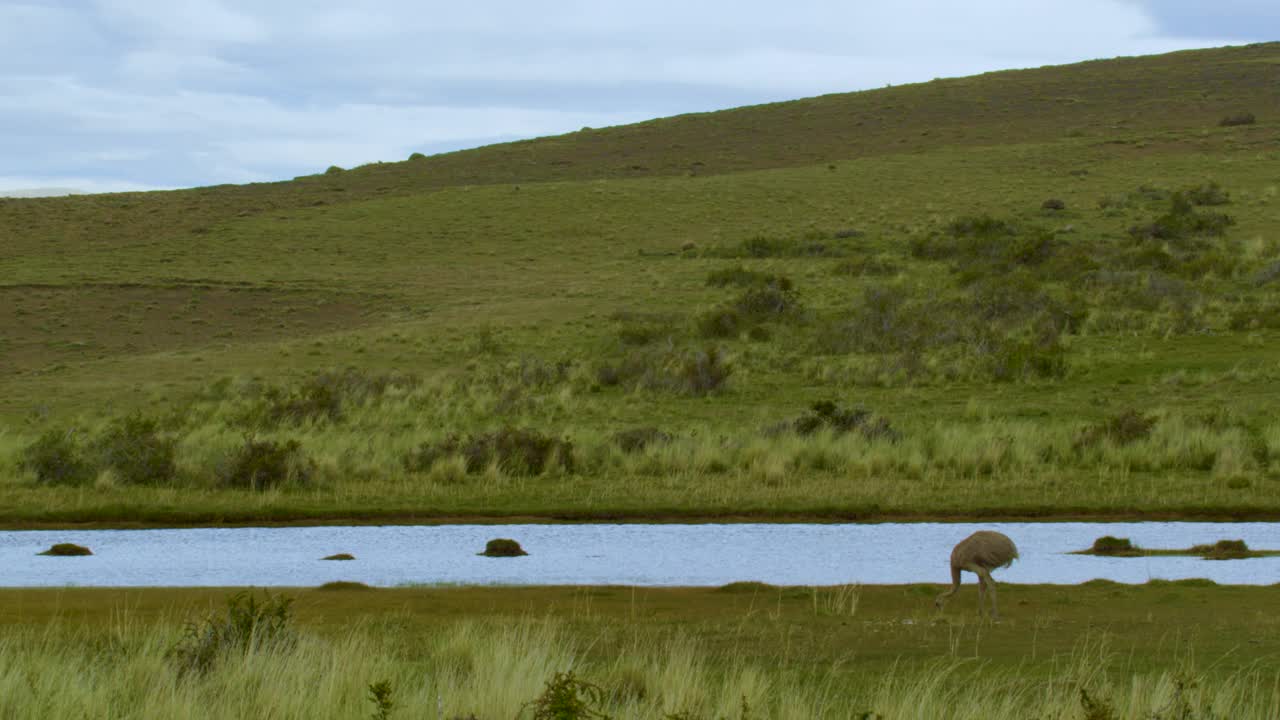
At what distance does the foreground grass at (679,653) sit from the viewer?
313 inches

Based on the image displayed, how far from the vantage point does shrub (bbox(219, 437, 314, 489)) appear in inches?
813

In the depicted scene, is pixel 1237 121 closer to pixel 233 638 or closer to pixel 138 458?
pixel 138 458

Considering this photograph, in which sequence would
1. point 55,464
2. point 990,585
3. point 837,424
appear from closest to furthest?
point 990,585 < point 55,464 < point 837,424

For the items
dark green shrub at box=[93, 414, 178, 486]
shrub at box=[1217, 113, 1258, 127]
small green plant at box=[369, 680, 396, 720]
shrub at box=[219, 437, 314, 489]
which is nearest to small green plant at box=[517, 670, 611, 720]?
small green plant at box=[369, 680, 396, 720]

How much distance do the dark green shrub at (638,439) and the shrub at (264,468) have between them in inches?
187

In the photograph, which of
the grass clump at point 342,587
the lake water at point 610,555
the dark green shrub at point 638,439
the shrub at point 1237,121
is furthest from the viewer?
the shrub at point 1237,121

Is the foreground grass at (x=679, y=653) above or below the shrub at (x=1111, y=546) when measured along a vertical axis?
above

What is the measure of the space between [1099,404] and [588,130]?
7183cm

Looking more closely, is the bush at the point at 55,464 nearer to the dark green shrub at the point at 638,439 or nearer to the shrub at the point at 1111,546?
the dark green shrub at the point at 638,439

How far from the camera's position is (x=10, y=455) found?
2314 centimetres

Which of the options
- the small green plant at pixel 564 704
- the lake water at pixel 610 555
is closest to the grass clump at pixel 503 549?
the lake water at pixel 610 555

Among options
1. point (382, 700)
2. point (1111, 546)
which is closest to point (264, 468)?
point (1111, 546)

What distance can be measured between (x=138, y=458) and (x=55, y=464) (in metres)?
1.25

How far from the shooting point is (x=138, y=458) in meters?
21.8
